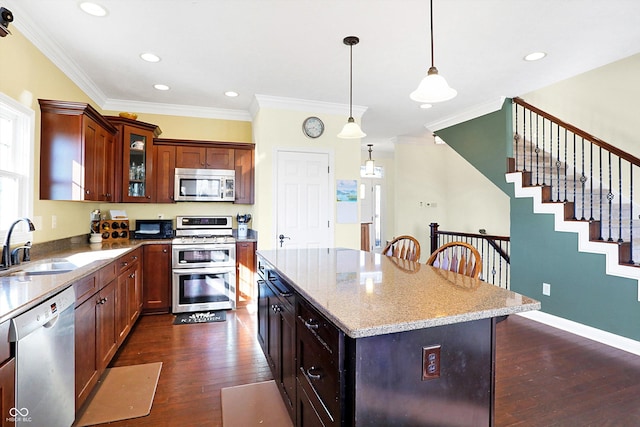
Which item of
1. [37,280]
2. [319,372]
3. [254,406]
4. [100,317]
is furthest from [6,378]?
[254,406]

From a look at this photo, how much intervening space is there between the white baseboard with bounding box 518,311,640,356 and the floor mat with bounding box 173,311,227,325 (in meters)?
3.18

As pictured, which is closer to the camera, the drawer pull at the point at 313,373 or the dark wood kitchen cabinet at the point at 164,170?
the drawer pull at the point at 313,373

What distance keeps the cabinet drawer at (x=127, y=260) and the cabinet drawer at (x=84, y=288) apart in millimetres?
665

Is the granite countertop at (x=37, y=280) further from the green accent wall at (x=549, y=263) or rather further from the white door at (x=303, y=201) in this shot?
the green accent wall at (x=549, y=263)

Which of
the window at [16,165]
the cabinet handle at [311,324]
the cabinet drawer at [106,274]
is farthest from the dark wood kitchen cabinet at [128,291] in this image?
the cabinet handle at [311,324]

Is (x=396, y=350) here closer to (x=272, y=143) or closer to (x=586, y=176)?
(x=272, y=143)

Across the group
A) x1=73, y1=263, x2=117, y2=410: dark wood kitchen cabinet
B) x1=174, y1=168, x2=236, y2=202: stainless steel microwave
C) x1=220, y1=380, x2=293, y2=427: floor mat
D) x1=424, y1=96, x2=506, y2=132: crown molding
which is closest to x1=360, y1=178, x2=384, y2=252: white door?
x1=424, y1=96, x2=506, y2=132: crown molding

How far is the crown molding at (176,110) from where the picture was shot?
4391 millimetres

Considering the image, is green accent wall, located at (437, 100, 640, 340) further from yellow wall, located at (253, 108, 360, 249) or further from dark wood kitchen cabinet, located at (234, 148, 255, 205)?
dark wood kitchen cabinet, located at (234, 148, 255, 205)

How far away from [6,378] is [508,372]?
121 inches

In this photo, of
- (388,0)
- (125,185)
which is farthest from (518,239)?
(125,185)

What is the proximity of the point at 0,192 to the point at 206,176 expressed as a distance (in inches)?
86.2

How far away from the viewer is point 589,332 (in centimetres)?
337

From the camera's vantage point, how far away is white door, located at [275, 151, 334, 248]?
4.34m
